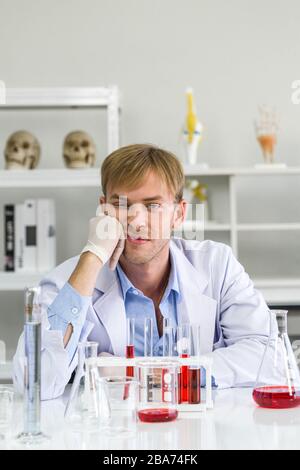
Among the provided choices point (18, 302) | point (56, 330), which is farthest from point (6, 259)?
point (56, 330)

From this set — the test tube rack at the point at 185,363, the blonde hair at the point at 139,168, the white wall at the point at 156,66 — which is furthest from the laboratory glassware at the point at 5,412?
the white wall at the point at 156,66

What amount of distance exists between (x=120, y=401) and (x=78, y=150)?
2153 mm

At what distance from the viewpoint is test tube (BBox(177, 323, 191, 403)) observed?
4.31ft

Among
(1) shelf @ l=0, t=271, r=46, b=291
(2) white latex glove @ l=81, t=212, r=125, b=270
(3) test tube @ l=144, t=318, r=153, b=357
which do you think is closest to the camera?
(3) test tube @ l=144, t=318, r=153, b=357

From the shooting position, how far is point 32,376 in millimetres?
1079

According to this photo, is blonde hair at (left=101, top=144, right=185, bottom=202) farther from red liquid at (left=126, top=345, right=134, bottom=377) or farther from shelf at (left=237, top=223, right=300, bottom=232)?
shelf at (left=237, top=223, right=300, bottom=232)

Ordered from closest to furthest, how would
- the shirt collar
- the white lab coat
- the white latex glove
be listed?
the white lab coat
the white latex glove
the shirt collar

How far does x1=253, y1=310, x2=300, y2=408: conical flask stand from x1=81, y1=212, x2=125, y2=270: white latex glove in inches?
20.0

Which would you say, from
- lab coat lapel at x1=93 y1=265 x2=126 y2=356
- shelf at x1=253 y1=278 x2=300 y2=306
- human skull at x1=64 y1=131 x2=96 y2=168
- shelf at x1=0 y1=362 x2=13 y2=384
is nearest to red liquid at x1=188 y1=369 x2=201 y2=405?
lab coat lapel at x1=93 y1=265 x2=126 y2=356

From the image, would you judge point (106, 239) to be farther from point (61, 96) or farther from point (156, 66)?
point (156, 66)

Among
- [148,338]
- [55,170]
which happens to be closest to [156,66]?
[55,170]

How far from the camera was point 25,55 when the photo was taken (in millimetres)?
3428

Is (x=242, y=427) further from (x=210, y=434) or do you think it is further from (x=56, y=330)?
(x=56, y=330)
